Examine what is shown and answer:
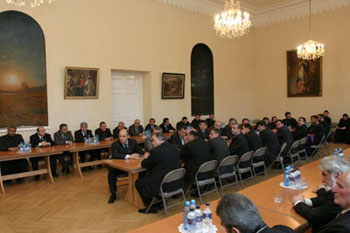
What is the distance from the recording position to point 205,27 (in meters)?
13.1

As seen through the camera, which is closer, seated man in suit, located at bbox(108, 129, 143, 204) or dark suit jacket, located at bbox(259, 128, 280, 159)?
seated man in suit, located at bbox(108, 129, 143, 204)

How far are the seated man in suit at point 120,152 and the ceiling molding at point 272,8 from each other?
750 centimetres

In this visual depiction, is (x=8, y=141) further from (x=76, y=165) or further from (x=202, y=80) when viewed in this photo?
(x=202, y=80)

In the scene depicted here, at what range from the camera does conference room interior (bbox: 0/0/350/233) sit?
5.35 m

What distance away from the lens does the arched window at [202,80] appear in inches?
515

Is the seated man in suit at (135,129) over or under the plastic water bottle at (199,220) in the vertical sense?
over

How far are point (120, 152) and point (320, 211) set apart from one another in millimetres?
4153

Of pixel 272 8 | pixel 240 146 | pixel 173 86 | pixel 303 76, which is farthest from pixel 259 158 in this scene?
pixel 272 8

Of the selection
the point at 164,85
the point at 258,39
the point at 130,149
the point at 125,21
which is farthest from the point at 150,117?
the point at 258,39

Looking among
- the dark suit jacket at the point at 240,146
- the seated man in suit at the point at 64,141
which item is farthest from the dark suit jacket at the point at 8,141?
the dark suit jacket at the point at 240,146

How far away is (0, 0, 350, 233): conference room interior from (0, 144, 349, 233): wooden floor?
0.02 m

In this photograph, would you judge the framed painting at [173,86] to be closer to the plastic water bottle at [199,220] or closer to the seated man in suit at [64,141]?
the seated man in suit at [64,141]

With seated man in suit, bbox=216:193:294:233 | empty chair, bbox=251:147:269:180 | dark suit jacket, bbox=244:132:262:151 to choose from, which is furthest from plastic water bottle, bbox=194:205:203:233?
dark suit jacket, bbox=244:132:262:151

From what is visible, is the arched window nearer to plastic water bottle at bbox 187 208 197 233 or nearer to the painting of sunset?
the painting of sunset
